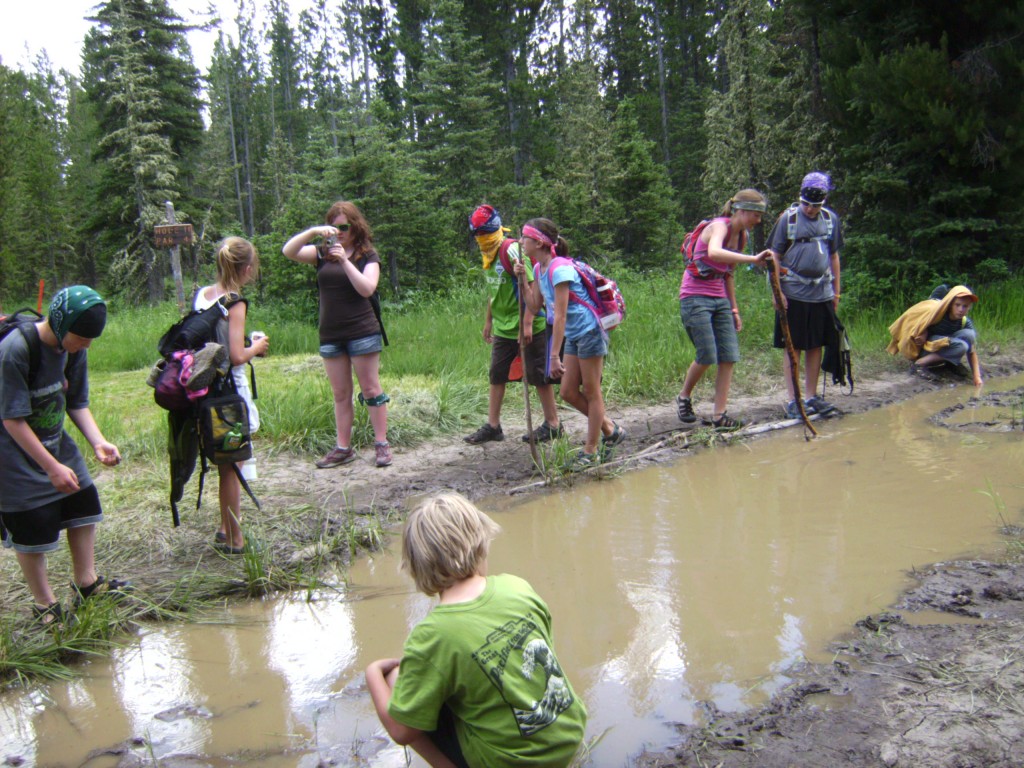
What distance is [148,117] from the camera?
2414 cm

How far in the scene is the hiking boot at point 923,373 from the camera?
29.4 feet

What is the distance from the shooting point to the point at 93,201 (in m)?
25.7

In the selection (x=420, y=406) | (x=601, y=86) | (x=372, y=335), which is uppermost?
(x=601, y=86)

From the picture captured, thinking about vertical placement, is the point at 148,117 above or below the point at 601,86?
below

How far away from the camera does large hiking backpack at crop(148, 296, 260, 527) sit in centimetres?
405

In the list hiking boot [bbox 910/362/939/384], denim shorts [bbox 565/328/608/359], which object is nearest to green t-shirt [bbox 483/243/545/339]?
denim shorts [bbox 565/328/608/359]

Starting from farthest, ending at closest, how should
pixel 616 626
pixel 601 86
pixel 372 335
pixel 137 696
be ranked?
pixel 601 86
pixel 372 335
pixel 616 626
pixel 137 696

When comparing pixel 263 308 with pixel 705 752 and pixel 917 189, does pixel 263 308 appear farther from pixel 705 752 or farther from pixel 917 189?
pixel 705 752

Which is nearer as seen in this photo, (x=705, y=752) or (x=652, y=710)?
(x=705, y=752)

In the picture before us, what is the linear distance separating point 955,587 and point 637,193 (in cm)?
1778

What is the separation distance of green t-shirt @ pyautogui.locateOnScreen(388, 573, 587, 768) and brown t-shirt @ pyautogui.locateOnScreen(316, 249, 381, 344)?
3971 millimetres

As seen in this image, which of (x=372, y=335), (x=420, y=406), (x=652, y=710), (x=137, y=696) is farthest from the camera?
(x=420, y=406)

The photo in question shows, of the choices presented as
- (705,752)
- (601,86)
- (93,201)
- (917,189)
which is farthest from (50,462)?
(601,86)

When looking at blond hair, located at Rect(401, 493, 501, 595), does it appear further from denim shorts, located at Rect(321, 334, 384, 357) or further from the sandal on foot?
denim shorts, located at Rect(321, 334, 384, 357)
